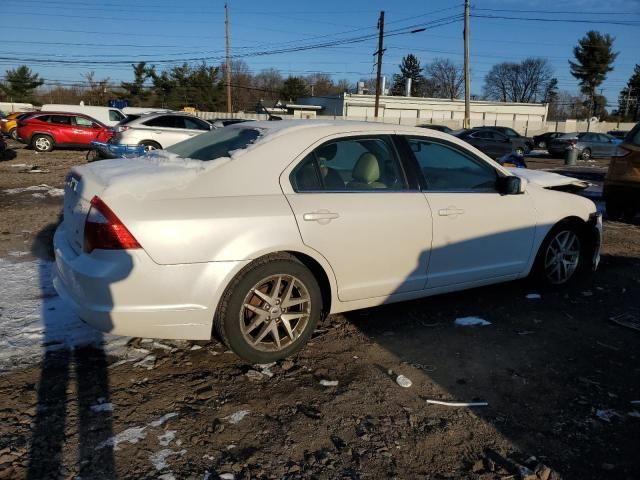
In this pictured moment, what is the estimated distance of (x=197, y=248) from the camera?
→ 2.97 metres

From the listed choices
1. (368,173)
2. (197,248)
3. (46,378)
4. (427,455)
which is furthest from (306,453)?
(368,173)

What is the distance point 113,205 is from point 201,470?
4.95 feet

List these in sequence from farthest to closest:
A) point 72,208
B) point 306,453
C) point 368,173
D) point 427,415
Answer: point 368,173, point 72,208, point 427,415, point 306,453

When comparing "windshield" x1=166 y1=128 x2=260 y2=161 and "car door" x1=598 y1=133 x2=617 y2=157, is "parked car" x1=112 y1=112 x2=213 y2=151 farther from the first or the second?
"car door" x1=598 y1=133 x2=617 y2=157

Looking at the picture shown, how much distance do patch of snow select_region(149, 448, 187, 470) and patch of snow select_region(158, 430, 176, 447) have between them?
0.06 m

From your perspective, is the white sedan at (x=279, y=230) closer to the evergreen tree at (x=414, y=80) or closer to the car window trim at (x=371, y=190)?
the car window trim at (x=371, y=190)

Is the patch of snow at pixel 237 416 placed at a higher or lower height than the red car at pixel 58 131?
lower

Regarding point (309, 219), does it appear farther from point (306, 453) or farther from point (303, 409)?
point (306, 453)

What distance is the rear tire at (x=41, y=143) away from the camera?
1956 cm

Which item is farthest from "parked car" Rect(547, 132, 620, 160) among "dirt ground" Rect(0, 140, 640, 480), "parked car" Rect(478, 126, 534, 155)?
"dirt ground" Rect(0, 140, 640, 480)

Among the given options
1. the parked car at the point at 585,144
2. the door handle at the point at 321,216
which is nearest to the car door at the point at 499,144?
the parked car at the point at 585,144

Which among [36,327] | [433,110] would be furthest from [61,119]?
[433,110]

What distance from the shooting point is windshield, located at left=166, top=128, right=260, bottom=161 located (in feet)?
11.9

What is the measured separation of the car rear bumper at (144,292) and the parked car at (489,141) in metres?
21.1
